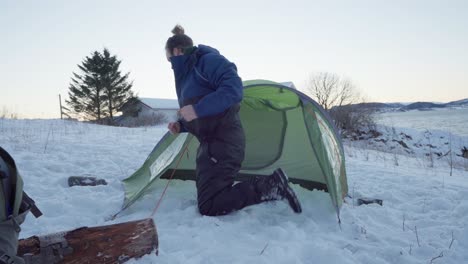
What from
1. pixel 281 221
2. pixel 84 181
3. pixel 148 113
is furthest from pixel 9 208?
pixel 148 113

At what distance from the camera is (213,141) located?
10.1 feet

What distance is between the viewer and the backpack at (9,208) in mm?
1380

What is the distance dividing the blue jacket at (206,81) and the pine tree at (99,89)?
87.0 ft

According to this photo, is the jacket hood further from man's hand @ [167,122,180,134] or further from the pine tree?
the pine tree

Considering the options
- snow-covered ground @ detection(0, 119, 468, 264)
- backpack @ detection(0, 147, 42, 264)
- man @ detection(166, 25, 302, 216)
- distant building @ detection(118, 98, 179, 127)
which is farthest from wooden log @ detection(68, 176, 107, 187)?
distant building @ detection(118, 98, 179, 127)

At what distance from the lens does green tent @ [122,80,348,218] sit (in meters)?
3.43

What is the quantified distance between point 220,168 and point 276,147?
173 centimetres

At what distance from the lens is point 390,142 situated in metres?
22.3

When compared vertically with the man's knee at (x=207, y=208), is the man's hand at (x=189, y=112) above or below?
above

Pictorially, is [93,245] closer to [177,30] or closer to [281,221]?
[281,221]

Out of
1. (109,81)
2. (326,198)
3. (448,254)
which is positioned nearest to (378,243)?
(448,254)

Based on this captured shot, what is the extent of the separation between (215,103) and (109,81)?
90.7 feet

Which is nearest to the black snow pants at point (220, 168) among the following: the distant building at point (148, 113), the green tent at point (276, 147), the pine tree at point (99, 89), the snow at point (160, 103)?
the green tent at point (276, 147)

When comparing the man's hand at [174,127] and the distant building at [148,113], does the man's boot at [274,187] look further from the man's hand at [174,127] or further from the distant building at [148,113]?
the distant building at [148,113]
